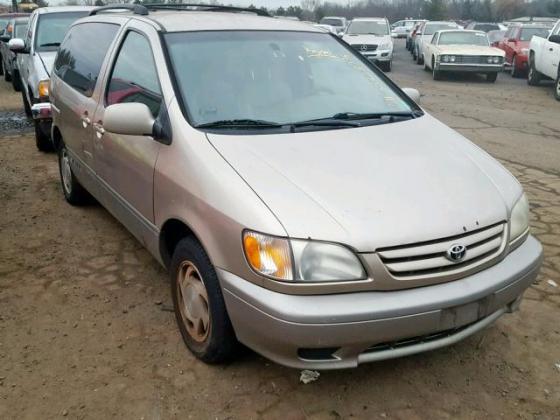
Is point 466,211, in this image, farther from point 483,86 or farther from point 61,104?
point 483,86

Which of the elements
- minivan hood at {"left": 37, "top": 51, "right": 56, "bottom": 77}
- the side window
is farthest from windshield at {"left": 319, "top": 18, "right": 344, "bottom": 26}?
the side window

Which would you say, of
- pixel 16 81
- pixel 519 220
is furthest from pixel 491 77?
pixel 519 220

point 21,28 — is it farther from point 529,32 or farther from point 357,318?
point 529,32

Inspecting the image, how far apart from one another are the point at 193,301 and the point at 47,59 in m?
5.85

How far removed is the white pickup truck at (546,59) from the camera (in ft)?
39.8

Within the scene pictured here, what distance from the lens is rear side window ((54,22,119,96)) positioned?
4062mm

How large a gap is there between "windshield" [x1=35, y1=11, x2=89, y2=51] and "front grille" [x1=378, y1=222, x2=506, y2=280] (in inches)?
278

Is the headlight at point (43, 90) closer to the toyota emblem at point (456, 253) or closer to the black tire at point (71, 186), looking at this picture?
the black tire at point (71, 186)

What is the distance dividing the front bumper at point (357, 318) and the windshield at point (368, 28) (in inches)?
670

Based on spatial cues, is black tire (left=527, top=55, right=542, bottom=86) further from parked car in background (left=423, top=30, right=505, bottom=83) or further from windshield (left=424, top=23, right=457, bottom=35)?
→ windshield (left=424, top=23, right=457, bottom=35)

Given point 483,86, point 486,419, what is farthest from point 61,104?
point 483,86

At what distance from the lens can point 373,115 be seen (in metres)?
3.40

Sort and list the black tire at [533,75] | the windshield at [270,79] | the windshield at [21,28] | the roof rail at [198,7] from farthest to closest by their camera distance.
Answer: the black tire at [533,75], the windshield at [21,28], the roof rail at [198,7], the windshield at [270,79]

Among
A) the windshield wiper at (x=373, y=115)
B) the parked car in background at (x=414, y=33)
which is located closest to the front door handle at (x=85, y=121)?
the windshield wiper at (x=373, y=115)
